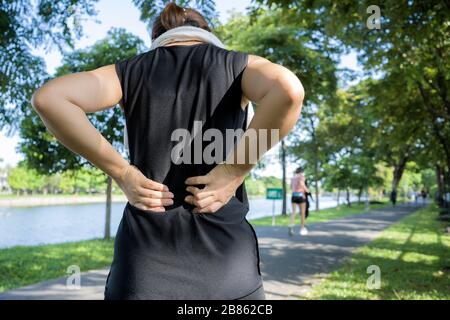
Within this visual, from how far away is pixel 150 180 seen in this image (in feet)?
3.59

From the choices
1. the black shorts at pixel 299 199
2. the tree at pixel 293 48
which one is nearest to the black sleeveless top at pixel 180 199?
the tree at pixel 293 48

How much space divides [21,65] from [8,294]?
295 cm

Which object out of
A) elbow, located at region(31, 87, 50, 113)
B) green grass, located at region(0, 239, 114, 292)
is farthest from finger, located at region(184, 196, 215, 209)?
green grass, located at region(0, 239, 114, 292)

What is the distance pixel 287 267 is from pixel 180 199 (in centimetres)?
596

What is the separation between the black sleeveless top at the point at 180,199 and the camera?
1.08 meters

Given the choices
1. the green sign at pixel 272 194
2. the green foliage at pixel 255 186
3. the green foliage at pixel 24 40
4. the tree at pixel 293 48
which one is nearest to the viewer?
the green foliage at pixel 255 186

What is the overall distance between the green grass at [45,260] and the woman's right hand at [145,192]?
508cm

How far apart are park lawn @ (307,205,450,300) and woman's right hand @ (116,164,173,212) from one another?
406cm

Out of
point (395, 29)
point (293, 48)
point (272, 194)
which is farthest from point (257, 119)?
point (272, 194)

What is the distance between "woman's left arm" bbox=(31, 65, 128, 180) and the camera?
3.30ft

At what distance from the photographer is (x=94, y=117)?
343cm

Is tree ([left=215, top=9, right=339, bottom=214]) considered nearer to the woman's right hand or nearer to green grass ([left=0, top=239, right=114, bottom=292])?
green grass ([left=0, top=239, right=114, bottom=292])

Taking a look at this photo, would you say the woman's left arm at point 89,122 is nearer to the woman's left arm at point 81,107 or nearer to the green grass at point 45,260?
the woman's left arm at point 81,107
